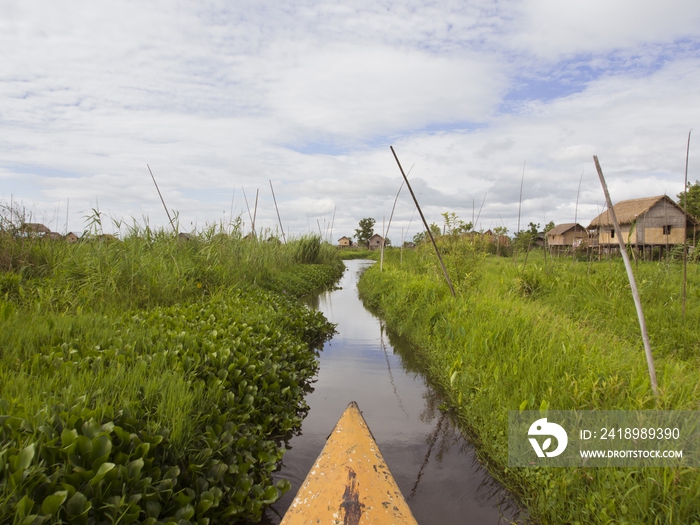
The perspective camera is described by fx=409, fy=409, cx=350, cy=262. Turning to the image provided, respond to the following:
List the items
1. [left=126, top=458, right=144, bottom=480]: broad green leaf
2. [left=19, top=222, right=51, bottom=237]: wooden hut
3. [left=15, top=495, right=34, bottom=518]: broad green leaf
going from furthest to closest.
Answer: [left=19, top=222, right=51, bottom=237]: wooden hut < [left=126, top=458, right=144, bottom=480]: broad green leaf < [left=15, top=495, right=34, bottom=518]: broad green leaf

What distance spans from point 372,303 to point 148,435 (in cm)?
891

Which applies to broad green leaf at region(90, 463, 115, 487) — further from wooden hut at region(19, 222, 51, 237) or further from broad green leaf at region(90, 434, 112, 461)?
wooden hut at region(19, 222, 51, 237)

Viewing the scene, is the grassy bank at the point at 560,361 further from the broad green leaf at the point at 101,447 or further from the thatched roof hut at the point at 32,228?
the thatched roof hut at the point at 32,228

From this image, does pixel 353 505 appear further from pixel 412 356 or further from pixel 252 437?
pixel 412 356

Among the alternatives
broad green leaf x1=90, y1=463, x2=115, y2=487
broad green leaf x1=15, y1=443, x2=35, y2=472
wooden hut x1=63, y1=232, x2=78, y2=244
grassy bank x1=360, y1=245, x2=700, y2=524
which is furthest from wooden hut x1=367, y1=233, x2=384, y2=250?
broad green leaf x1=15, y1=443, x2=35, y2=472

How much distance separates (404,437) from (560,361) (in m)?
1.59

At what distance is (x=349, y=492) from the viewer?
2193 millimetres

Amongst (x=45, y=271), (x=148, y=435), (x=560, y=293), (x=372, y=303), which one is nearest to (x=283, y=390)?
(x=148, y=435)

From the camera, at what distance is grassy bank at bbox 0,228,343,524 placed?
1914 mm

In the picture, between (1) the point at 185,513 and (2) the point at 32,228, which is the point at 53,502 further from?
(2) the point at 32,228

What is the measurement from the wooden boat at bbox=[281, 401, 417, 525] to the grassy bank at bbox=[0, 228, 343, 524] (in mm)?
493

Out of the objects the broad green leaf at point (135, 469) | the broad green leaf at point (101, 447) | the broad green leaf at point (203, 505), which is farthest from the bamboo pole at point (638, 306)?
the broad green leaf at point (101, 447)

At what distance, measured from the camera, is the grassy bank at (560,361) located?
2283mm

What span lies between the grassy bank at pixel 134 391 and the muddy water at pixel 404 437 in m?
0.26
